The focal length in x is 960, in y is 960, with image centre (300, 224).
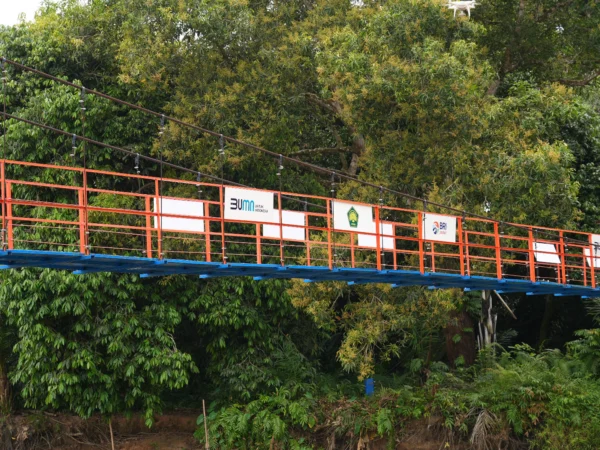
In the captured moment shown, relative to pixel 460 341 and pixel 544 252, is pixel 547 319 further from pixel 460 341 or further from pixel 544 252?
pixel 544 252

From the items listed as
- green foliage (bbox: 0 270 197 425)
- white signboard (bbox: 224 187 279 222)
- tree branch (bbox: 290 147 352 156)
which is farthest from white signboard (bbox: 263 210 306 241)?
tree branch (bbox: 290 147 352 156)

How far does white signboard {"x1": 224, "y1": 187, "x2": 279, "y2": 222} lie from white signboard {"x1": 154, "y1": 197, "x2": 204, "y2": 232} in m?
0.38

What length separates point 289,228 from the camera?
1273 centimetres

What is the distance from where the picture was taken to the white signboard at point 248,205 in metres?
11.6

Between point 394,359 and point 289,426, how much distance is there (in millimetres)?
4656

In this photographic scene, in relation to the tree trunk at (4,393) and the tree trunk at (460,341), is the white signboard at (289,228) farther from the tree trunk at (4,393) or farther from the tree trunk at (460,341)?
the tree trunk at (4,393)

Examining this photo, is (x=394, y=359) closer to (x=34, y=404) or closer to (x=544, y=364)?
(x=544, y=364)

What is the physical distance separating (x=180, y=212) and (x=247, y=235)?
1.18 meters

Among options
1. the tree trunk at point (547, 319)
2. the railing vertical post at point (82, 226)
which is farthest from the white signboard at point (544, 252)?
the railing vertical post at point (82, 226)

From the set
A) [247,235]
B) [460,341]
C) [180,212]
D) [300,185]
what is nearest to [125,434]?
Answer: [300,185]

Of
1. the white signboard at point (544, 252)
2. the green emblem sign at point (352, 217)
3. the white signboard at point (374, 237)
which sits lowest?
the white signboard at point (544, 252)

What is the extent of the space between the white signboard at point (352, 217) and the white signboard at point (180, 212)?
1.88 metres

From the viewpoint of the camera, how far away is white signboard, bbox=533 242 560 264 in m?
15.5

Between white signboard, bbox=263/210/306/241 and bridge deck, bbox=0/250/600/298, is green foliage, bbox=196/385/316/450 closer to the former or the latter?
bridge deck, bbox=0/250/600/298
